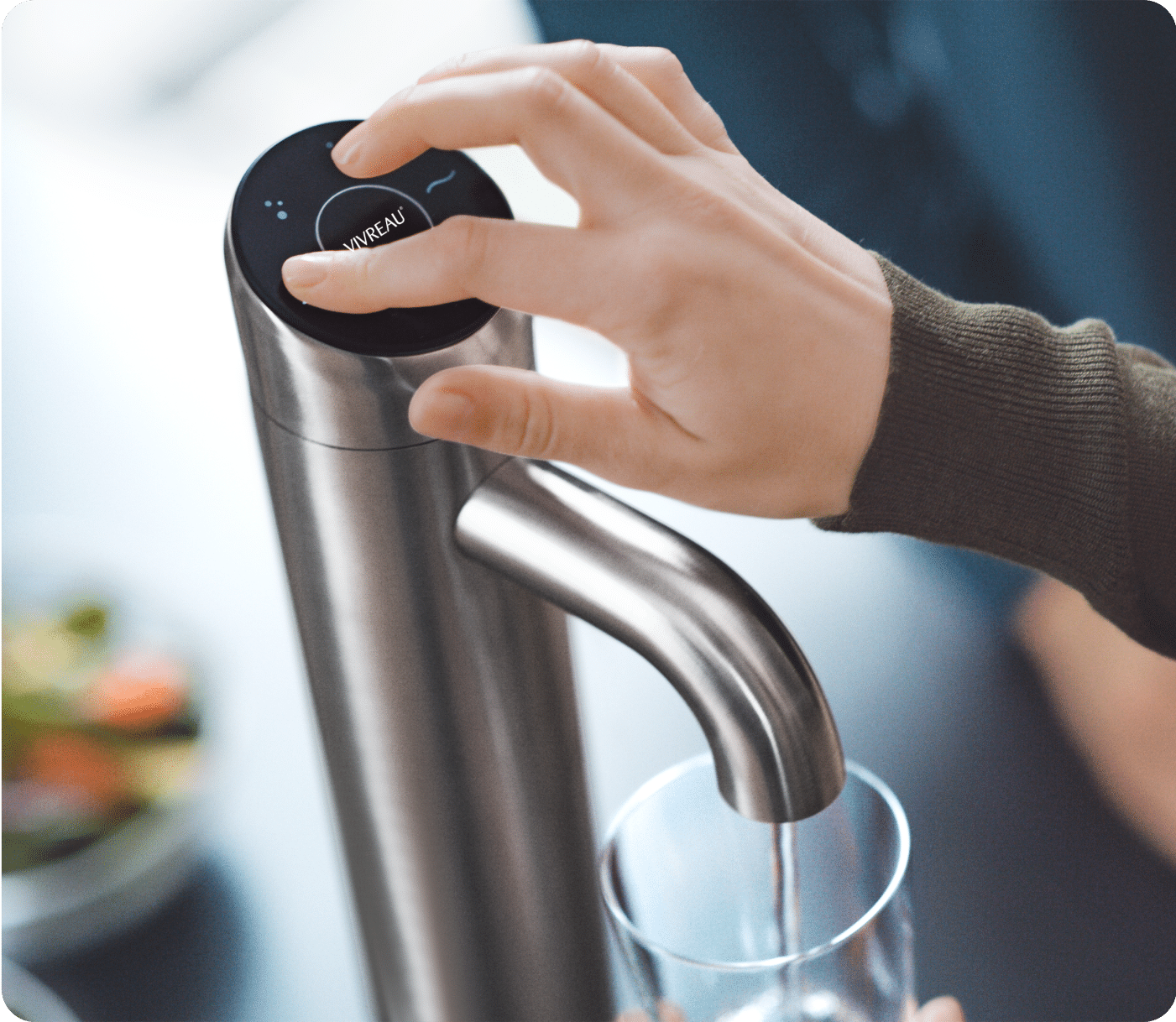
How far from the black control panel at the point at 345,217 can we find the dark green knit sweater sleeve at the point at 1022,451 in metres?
0.18

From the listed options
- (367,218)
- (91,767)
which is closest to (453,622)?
(367,218)

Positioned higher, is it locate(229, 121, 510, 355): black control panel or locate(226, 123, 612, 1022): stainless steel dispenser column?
locate(229, 121, 510, 355): black control panel

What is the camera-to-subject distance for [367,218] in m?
0.34

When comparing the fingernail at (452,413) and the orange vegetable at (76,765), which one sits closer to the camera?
the fingernail at (452,413)

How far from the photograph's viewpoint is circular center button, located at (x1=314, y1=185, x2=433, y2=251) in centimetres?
33

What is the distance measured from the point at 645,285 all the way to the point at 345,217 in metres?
0.09

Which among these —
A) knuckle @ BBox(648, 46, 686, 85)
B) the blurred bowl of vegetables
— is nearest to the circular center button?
knuckle @ BBox(648, 46, 686, 85)

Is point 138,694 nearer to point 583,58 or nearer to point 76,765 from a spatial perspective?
point 76,765

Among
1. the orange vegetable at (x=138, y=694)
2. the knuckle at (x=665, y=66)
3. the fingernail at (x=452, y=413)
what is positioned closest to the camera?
the fingernail at (x=452, y=413)

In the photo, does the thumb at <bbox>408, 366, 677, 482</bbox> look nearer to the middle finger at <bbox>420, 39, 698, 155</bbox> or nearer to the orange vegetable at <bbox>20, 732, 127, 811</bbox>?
the middle finger at <bbox>420, 39, 698, 155</bbox>

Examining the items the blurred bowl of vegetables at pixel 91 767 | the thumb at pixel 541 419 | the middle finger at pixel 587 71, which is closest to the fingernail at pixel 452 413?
the thumb at pixel 541 419

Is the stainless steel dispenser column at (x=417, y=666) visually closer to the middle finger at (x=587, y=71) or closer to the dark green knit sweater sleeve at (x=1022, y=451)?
the middle finger at (x=587, y=71)

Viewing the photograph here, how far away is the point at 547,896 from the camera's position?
A: 1.31 ft

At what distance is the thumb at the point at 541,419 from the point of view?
31 centimetres
